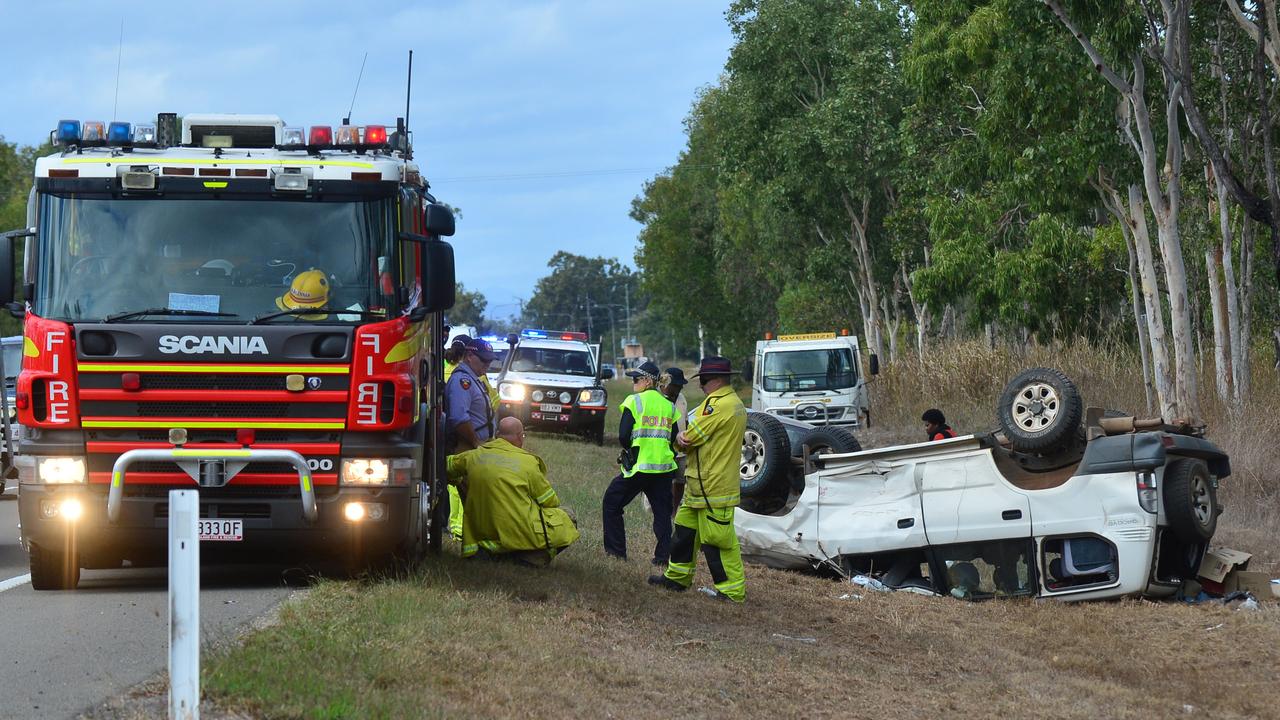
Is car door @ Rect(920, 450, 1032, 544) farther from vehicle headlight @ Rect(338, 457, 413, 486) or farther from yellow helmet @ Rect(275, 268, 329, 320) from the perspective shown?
yellow helmet @ Rect(275, 268, 329, 320)

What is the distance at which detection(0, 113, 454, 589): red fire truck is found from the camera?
9031 mm

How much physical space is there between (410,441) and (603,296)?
170 meters

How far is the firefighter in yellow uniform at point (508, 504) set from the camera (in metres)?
11.1

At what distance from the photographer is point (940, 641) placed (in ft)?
33.9

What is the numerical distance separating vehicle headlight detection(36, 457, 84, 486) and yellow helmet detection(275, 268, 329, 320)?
4.87ft

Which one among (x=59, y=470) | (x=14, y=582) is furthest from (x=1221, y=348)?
(x=59, y=470)

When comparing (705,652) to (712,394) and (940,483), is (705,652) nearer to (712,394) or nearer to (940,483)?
(712,394)

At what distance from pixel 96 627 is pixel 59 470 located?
103 centimetres

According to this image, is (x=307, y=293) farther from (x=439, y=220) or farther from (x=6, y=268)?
(x=6, y=268)

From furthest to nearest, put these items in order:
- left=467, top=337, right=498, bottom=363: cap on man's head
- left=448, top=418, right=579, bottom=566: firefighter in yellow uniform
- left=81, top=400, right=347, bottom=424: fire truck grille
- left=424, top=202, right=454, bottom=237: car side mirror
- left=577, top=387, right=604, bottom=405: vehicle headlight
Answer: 1. left=577, top=387, right=604, bottom=405: vehicle headlight
2. left=467, top=337, right=498, bottom=363: cap on man's head
3. left=448, top=418, right=579, bottom=566: firefighter in yellow uniform
4. left=424, top=202, right=454, bottom=237: car side mirror
5. left=81, top=400, right=347, bottom=424: fire truck grille

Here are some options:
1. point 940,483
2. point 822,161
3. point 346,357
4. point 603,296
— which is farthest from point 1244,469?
point 603,296

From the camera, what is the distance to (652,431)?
12.1m

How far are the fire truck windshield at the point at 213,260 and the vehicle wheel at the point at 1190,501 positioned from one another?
5.93m

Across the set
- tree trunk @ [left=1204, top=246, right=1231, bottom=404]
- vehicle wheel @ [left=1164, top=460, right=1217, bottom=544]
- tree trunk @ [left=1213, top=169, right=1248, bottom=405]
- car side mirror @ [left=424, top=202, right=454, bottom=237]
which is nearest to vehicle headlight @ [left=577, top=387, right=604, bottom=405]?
tree trunk @ [left=1204, top=246, right=1231, bottom=404]
